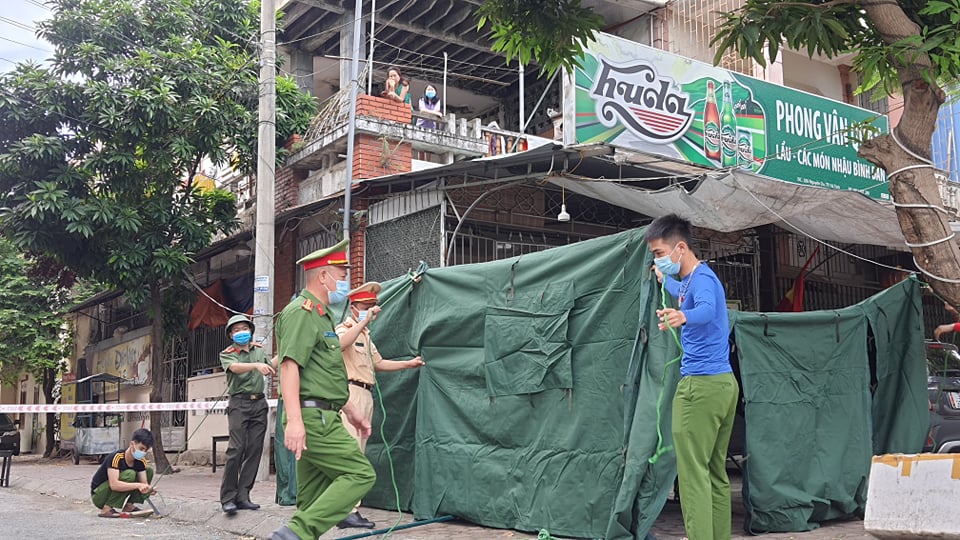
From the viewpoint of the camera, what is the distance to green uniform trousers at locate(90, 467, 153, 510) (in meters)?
8.84

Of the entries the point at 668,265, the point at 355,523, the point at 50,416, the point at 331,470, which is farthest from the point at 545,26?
the point at 50,416

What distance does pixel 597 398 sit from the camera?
6.10 metres

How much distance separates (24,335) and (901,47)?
62.7 feet

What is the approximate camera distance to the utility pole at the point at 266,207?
33.5ft

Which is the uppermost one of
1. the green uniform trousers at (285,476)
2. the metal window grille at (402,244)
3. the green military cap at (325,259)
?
the metal window grille at (402,244)

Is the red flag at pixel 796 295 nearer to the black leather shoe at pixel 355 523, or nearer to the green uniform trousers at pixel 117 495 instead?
the black leather shoe at pixel 355 523

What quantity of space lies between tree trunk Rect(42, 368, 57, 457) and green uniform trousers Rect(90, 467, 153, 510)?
14.3 metres

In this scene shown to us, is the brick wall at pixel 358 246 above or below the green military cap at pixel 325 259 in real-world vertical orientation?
above

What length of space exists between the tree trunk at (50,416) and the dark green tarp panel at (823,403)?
778 inches

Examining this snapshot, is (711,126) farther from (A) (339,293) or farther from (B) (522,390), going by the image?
(A) (339,293)

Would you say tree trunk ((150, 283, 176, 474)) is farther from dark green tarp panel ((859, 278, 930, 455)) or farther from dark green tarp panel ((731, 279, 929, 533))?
dark green tarp panel ((859, 278, 930, 455))

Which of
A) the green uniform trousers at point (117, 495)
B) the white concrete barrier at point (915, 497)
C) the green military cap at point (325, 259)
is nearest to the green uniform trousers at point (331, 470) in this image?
the green military cap at point (325, 259)

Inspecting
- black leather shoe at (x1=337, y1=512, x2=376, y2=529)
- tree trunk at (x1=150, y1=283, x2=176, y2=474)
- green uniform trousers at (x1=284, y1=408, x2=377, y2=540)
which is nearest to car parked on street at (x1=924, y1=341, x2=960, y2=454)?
black leather shoe at (x1=337, y1=512, x2=376, y2=529)

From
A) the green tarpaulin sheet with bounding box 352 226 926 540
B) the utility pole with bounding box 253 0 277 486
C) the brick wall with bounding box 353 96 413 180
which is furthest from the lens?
the brick wall with bounding box 353 96 413 180
